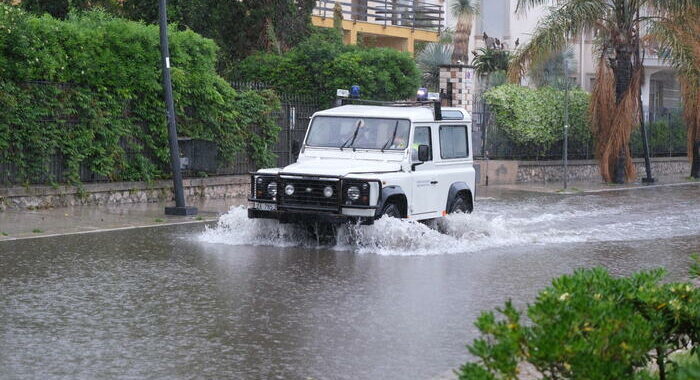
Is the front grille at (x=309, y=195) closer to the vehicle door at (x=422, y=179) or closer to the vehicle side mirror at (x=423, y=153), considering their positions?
the vehicle door at (x=422, y=179)

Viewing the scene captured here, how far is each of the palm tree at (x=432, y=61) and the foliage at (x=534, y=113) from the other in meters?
7.46

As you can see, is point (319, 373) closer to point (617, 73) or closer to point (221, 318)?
point (221, 318)

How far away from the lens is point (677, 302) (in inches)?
243

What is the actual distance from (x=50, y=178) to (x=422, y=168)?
773 cm

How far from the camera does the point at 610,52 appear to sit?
34438 millimetres

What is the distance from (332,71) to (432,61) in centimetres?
1590

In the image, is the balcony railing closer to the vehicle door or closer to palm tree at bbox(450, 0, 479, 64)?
palm tree at bbox(450, 0, 479, 64)

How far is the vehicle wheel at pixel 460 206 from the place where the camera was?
17694mm

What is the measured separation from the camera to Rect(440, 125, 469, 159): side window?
17.7 meters

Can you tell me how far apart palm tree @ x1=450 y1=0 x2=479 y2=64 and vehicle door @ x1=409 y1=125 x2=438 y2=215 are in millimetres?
30258

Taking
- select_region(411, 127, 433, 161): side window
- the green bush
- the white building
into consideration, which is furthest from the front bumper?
the white building

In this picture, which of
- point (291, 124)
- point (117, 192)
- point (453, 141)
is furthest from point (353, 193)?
point (291, 124)

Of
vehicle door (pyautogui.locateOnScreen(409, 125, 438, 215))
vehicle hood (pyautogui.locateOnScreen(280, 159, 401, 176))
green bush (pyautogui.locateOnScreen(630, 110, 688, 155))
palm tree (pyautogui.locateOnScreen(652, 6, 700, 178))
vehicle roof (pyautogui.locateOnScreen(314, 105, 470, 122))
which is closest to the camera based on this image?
vehicle hood (pyautogui.locateOnScreen(280, 159, 401, 176))

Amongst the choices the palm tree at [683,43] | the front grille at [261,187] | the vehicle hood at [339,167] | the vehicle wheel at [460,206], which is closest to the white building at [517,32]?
the palm tree at [683,43]
